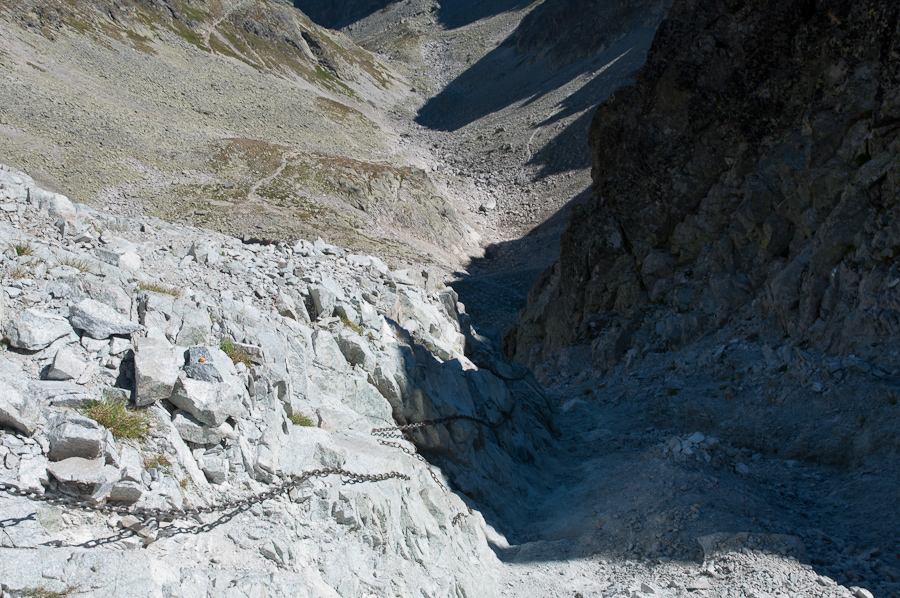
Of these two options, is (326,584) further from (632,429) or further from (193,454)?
(632,429)

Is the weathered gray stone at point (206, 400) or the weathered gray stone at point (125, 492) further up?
the weathered gray stone at point (206, 400)

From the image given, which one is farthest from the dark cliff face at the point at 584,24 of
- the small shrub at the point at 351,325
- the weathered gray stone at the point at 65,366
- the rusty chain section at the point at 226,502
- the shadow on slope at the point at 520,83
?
the weathered gray stone at the point at 65,366

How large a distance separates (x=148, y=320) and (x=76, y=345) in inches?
40.9

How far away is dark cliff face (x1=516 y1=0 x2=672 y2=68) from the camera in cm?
8119

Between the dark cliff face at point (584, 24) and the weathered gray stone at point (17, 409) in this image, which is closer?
the weathered gray stone at point (17, 409)

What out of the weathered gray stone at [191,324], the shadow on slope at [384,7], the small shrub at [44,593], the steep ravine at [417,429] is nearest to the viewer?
the small shrub at [44,593]

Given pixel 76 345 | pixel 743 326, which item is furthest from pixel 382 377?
pixel 743 326

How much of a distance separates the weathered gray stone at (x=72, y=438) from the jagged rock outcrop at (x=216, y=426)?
0.06 feet

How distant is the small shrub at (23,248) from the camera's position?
290 inches

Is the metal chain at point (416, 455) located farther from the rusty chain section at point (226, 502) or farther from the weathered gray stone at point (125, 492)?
the weathered gray stone at point (125, 492)

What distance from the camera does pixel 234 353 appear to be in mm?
7785

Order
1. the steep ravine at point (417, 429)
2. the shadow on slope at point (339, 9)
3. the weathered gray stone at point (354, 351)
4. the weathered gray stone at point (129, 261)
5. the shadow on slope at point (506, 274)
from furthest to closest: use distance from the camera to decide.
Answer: the shadow on slope at point (339, 9)
the shadow on slope at point (506, 274)
the weathered gray stone at point (354, 351)
the weathered gray stone at point (129, 261)
the steep ravine at point (417, 429)

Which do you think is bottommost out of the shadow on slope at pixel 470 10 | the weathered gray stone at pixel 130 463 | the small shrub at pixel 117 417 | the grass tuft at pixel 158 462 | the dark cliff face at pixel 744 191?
the grass tuft at pixel 158 462

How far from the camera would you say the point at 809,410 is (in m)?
13.8
